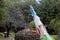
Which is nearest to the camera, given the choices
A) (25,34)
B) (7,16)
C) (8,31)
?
(25,34)

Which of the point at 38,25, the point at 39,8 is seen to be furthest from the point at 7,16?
the point at 38,25

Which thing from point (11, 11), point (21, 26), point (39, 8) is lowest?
point (21, 26)

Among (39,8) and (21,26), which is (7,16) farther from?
(39,8)

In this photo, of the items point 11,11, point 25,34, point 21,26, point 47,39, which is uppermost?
point 11,11

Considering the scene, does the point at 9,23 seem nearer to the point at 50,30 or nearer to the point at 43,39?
the point at 50,30

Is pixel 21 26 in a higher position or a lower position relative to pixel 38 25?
higher

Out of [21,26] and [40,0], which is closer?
[21,26]

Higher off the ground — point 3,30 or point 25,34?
point 3,30

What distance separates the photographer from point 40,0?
23.9m

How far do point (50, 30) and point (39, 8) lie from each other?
601 centimetres

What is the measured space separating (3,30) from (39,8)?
16.0ft

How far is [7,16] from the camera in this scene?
19781 millimetres

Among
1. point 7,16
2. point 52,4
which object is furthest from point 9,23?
point 52,4

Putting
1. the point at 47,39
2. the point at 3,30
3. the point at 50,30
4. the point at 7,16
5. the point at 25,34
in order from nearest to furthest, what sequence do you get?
the point at 47,39 → the point at 25,34 → the point at 50,30 → the point at 7,16 → the point at 3,30
